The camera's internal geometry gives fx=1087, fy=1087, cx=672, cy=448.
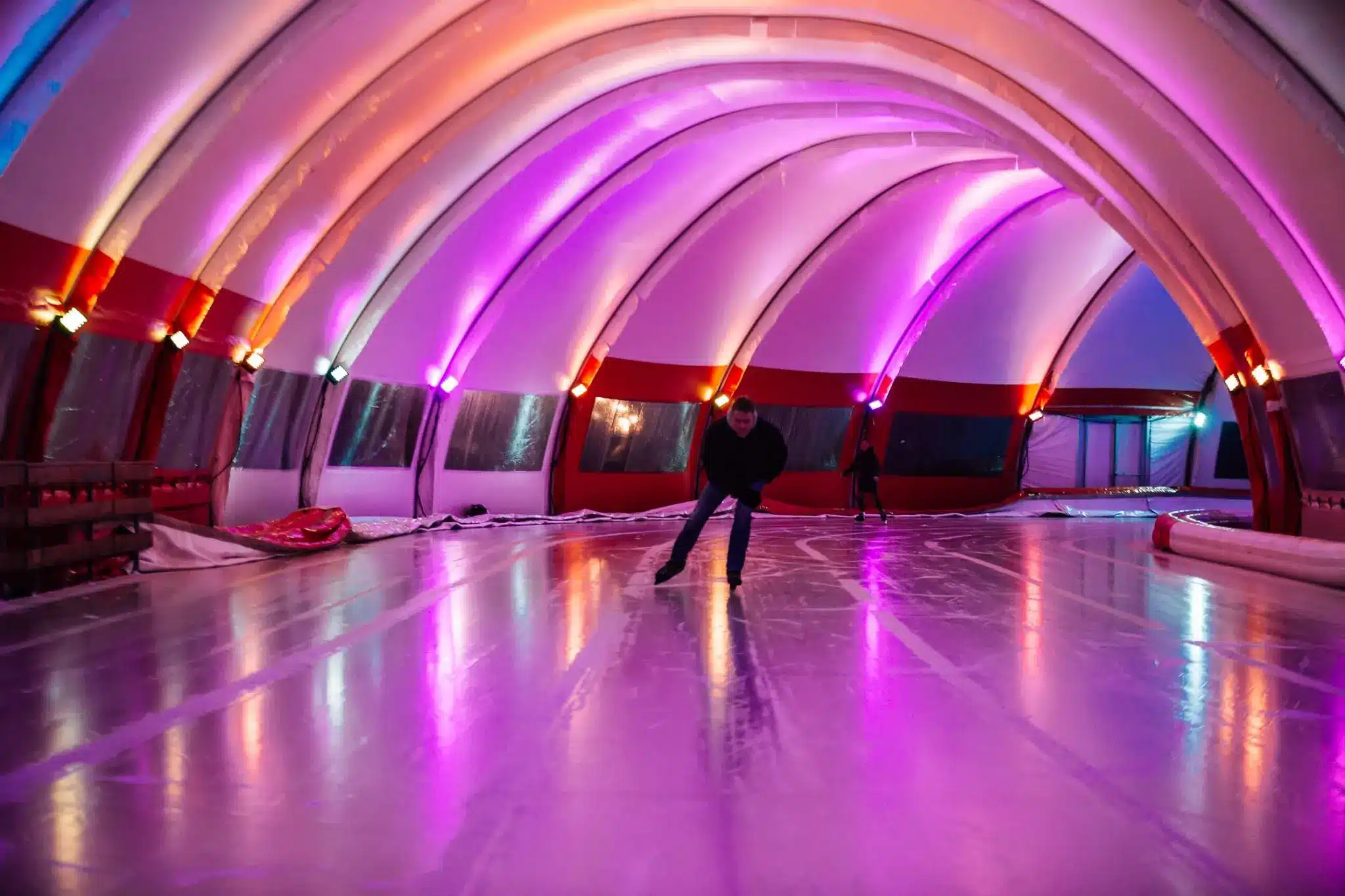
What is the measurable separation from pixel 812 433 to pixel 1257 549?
13244 mm

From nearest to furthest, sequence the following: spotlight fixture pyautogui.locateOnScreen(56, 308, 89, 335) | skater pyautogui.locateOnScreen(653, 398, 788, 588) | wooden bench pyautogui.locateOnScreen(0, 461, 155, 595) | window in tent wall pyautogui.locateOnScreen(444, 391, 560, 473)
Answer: wooden bench pyautogui.locateOnScreen(0, 461, 155, 595) < skater pyautogui.locateOnScreen(653, 398, 788, 588) < spotlight fixture pyautogui.locateOnScreen(56, 308, 89, 335) < window in tent wall pyautogui.locateOnScreen(444, 391, 560, 473)

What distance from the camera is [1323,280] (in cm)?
1067

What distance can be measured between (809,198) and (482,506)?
27.3 feet

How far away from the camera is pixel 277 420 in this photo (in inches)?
615

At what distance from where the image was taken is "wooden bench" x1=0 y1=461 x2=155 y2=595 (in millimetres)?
8828

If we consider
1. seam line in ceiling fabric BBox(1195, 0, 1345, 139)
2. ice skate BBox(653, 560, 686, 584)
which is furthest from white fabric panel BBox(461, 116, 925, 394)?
ice skate BBox(653, 560, 686, 584)

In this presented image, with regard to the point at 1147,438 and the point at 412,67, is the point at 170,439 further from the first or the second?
the point at 1147,438

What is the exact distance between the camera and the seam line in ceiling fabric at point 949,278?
69.9ft

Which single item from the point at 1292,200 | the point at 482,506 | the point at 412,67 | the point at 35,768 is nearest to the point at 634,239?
the point at 482,506

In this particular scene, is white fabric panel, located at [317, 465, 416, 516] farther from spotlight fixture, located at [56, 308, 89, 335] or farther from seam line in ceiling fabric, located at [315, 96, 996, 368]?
spotlight fixture, located at [56, 308, 89, 335]

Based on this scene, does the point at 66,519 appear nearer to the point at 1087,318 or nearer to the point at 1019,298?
the point at 1019,298

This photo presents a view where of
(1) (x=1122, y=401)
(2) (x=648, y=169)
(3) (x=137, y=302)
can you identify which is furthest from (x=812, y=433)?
(3) (x=137, y=302)

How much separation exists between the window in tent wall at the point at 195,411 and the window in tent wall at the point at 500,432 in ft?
19.6

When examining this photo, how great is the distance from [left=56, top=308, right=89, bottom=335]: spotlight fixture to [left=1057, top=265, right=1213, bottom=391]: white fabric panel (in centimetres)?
2100
